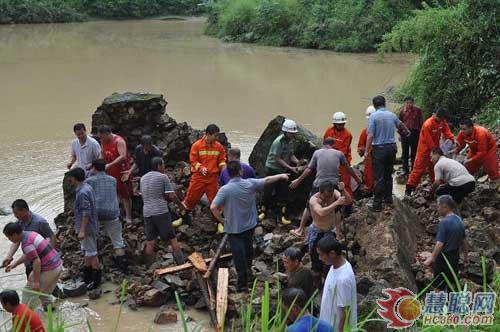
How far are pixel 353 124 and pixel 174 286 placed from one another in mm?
11050

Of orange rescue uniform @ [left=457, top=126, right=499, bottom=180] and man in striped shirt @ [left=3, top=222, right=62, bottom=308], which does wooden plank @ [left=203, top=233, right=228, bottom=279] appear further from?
orange rescue uniform @ [left=457, top=126, right=499, bottom=180]

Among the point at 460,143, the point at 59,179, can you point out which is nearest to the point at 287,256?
the point at 460,143

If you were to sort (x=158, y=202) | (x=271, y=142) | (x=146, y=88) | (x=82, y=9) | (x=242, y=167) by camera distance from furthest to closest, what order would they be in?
1. (x=82, y=9)
2. (x=146, y=88)
3. (x=271, y=142)
4. (x=158, y=202)
5. (x=242, y=167)

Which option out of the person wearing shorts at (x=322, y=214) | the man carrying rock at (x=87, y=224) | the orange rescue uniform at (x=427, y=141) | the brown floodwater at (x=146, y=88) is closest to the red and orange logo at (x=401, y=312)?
the person wearing shorts at (x=322, y=214)

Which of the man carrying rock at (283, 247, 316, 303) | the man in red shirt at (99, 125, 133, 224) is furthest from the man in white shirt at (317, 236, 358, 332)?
the man in red shirt at (99, 125, 133, 224)

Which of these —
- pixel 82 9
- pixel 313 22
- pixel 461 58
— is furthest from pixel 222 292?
pixel 82 9

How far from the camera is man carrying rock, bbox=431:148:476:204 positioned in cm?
805

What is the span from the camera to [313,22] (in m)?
36.4

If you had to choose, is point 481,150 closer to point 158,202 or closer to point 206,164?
point 206,164

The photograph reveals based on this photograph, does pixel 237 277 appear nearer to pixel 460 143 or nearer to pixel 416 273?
pixel 416 273

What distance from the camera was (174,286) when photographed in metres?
7.56

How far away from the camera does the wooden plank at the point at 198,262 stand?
7.63 m

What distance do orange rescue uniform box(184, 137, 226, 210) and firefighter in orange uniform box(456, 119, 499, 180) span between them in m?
3.67

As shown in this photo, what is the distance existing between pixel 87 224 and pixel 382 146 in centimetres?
399
